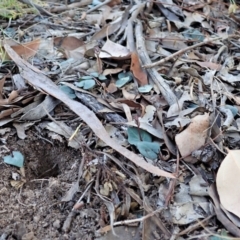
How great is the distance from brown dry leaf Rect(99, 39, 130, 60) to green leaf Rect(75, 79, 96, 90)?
0.14m

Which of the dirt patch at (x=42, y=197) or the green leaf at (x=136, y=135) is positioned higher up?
the green leaf at (x=136, y=135)

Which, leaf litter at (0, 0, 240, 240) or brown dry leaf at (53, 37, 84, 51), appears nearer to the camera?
leaf litter at (0, 0, 240, 240)

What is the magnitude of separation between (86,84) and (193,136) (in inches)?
14.4

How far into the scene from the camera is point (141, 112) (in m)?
1.20

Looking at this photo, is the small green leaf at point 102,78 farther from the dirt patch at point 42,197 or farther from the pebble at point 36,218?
the pebble at point 36,218

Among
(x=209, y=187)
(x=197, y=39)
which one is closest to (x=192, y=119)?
(x=209, y=187)

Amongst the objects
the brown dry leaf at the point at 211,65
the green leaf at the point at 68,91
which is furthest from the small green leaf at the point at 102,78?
the brown dry leaf at the point at 211,65

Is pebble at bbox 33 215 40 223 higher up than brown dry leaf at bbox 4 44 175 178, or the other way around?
brown dry leaf at bbox 4 44 175 178

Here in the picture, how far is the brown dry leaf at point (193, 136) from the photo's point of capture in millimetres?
1075

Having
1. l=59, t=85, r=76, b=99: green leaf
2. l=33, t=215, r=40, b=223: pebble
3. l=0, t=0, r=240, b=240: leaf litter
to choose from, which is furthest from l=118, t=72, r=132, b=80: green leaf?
l=33, t=215, r=40, b=223: pebble

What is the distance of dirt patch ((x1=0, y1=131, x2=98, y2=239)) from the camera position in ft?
3.15

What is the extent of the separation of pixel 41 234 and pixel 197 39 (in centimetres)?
93

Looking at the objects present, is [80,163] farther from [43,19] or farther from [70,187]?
[43,19]

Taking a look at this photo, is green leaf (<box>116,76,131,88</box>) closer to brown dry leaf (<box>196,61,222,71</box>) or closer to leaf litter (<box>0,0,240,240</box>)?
leaf litter (<box>0,0,240,240</box>)
